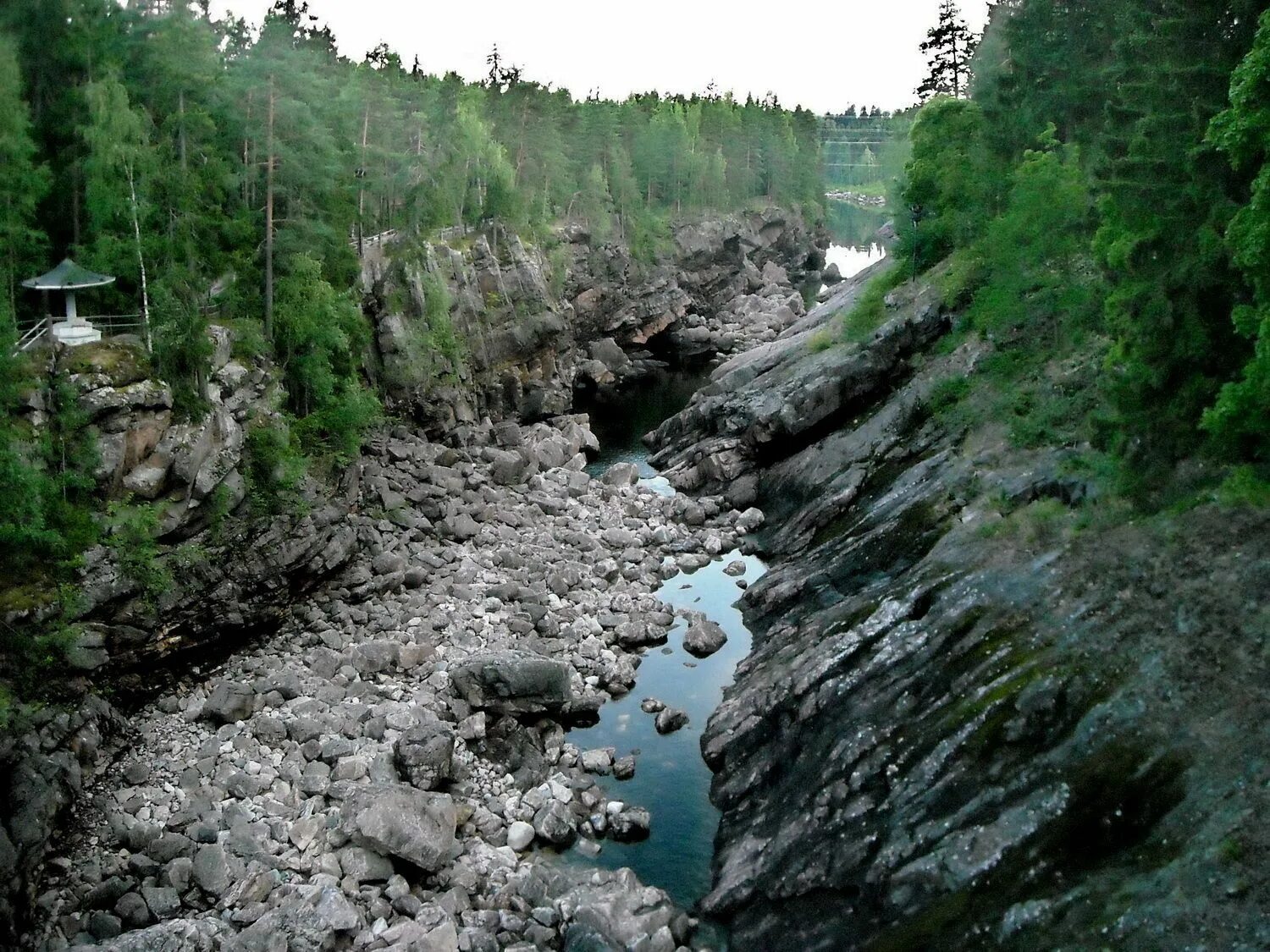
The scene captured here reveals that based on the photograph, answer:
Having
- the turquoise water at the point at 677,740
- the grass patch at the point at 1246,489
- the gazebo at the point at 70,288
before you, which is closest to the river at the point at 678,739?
the turquoise water at the point at 677,740

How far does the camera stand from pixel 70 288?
32.5 meters

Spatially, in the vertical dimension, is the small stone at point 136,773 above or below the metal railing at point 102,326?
below

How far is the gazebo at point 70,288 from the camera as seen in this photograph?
32.2 meters

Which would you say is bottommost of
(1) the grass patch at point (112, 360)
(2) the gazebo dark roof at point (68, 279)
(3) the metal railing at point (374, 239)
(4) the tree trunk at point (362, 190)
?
(1) the grass patch at point (112, 360)

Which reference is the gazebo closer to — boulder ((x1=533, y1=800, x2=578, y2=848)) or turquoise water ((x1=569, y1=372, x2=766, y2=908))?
turquoise water ((x1=569, y1=372, x2=766, y2=908))

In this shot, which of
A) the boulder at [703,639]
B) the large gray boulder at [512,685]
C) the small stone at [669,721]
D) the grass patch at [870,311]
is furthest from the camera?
the grass patch at [870,311]

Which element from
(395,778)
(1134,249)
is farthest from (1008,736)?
(395,778)

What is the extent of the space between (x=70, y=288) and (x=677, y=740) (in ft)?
89.3

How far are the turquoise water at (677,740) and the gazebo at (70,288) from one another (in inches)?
900

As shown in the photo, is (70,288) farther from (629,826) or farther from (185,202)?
(629,826)

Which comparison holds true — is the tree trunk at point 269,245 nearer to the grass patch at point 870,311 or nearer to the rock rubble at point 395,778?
the rock rubble at point 395,778

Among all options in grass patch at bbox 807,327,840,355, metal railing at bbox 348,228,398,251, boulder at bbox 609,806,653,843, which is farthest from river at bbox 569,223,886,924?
metal railing at bbox 348,228,398,251

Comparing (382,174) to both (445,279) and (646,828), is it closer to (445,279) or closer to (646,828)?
(445,279)

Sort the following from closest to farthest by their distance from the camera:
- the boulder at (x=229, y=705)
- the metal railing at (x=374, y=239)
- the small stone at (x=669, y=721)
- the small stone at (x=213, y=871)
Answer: the small stone at (x=213, y=871), the boulder at (x=229, y=705), the small stone at (x=669, y=721), the metal railing at (x=374, y=239)
